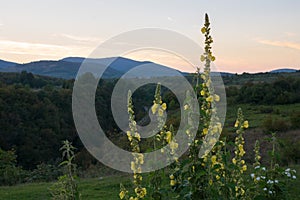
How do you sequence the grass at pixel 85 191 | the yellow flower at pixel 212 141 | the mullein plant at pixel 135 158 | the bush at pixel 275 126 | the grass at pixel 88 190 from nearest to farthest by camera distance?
1. the yellow flower at pixel 212 141
2. the mullein plant at pixel 135 158
3. the grass at pixel 88 190
4. the grass at pixel 85 191
5. the bush at pixel 275 126

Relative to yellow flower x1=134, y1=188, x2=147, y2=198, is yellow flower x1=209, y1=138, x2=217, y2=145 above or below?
above

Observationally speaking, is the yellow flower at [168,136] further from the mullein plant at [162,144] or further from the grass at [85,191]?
the grass at [85,191]

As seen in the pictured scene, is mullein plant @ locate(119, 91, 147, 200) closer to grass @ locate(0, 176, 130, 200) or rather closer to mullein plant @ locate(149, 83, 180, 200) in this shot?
mullein plant @ locate(149, 83, 180, 200)

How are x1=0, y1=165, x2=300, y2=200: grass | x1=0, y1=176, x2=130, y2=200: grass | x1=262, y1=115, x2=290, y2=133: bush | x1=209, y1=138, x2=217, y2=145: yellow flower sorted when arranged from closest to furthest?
x1=209, y1=138, x2=217, y2=145: yellow flower < x1=0, y1=165, x2=300, y2=200: grass < x1=0, y1=176, x2=130, y2=200: grass < x1=262, y1=115, x2=290, y2=133: bush

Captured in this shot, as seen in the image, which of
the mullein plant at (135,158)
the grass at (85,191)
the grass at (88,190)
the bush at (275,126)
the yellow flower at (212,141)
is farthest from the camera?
the bush at (275,126)

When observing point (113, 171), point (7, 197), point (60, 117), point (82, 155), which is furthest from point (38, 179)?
point (60, 117)

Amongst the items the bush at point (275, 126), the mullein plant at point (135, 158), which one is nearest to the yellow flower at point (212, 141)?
the mullein plant at point (135, 158)

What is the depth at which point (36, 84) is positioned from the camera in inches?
2347

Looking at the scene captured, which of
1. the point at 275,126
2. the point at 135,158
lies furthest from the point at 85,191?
the point at 275,126

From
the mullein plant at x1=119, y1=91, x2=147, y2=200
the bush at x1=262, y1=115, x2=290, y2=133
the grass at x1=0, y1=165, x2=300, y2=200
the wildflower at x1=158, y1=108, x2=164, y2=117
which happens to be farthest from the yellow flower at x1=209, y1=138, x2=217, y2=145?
the bush at x1=262, y1=115, x2=290, y2=133

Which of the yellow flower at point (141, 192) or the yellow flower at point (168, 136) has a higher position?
the yellow flower at point (168, 136)

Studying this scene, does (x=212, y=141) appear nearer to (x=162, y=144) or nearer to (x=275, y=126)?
(x=162, y=144)

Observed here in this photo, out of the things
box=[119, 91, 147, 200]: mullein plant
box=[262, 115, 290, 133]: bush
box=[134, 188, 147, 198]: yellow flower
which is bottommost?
box=[262, 115, 290, 133]: bush

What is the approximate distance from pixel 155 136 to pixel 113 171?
11326 mm
